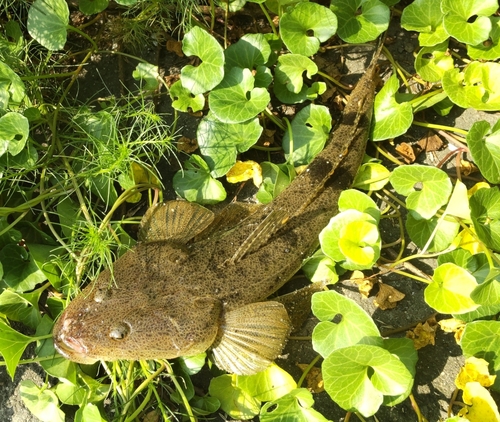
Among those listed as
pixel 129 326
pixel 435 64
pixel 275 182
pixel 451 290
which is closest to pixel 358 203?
pixel 275 182

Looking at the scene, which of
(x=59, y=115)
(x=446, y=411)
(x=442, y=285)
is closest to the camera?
(x=442, y=285)

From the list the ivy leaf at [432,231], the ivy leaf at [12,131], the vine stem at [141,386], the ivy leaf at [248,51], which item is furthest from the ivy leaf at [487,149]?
the ivy leaf at [12,131]

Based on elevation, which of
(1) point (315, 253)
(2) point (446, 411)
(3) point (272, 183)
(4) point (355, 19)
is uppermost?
(4) point (355, 19)

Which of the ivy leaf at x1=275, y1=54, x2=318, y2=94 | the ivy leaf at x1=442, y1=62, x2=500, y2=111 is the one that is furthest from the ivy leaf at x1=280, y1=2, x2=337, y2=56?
the ivy leaf at x1=442, y1=62, x2=500, y2=111


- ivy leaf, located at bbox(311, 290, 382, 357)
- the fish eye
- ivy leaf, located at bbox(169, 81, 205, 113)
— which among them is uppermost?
ivy leaf, located at bbox(169, 81, 205, 113)

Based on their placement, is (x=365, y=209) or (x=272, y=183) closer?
(x=365, y=209)

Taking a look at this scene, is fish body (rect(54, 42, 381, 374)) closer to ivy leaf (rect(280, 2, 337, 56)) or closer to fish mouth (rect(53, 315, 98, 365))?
fish mouth (rect(53, 315, 98, 365))

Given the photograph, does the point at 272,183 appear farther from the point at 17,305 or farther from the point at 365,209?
Answer: the point at 17,305

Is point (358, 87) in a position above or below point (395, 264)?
above

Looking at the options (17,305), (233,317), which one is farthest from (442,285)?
(17,305)
